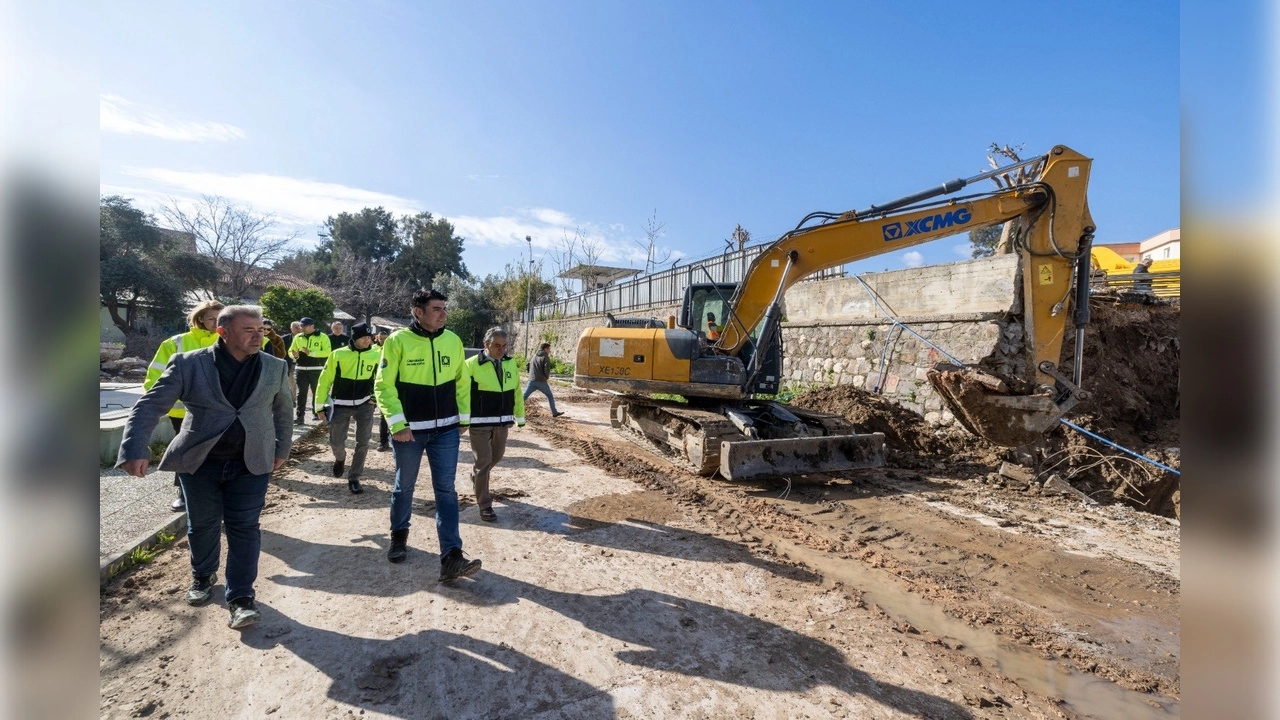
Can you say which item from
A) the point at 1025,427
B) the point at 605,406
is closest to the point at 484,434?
the point at 1025,427

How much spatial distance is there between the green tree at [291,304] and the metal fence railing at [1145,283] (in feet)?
68.4

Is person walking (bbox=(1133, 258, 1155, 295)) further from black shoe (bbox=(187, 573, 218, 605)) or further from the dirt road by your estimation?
black shoe (bbox=(187, 573, 218, 605))

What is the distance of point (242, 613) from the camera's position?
335cm

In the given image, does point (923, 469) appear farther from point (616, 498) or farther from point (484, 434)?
point (484, 434)

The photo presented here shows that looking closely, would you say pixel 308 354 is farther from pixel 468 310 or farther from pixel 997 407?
pixel 468 310

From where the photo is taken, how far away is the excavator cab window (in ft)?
26.9

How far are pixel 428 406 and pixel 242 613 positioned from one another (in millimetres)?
1536

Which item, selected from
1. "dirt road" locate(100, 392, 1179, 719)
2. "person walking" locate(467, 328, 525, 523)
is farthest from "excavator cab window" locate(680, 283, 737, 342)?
"person walking" locate(467, 328, 525, 523)

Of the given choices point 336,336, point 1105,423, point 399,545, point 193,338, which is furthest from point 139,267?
point 1105,423

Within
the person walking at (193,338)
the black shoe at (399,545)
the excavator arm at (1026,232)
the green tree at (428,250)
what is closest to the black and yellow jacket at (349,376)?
the person walking at (193,338)

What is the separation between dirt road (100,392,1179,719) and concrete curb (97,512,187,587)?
165 millimetres

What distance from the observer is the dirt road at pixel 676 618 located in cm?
286
